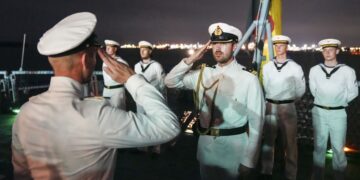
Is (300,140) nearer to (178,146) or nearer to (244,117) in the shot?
(178,146)

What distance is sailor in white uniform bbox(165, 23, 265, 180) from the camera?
3359 mm

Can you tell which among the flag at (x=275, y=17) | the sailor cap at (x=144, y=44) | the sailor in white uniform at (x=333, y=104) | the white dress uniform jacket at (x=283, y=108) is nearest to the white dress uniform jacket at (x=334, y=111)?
the sailor in white uniform at (x=333, y=104)

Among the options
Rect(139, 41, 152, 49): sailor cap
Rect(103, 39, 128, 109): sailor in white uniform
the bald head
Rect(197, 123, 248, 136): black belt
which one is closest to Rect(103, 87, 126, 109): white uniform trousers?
Rect(103, 39, 128, 109): sailor in white uniform

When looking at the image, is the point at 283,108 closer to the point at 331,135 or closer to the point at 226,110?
the point at 331,135

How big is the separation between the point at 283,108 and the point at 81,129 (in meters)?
4.51

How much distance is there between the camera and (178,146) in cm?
721

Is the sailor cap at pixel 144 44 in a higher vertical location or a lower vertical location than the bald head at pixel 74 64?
higher

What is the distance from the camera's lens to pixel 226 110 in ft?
11.4

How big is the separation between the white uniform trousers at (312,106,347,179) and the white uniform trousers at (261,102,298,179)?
35 centimetres

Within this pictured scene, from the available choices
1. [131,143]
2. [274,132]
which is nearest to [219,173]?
[131,143]

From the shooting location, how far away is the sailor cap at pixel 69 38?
1.72m

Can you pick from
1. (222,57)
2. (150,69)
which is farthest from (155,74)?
(222,57)

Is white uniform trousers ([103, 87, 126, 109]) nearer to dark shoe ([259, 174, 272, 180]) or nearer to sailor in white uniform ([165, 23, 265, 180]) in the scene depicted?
dark shoe ([259, 174, 272, 180])

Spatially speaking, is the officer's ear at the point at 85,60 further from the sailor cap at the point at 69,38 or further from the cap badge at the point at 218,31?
the cap badge at the point at 218,31
